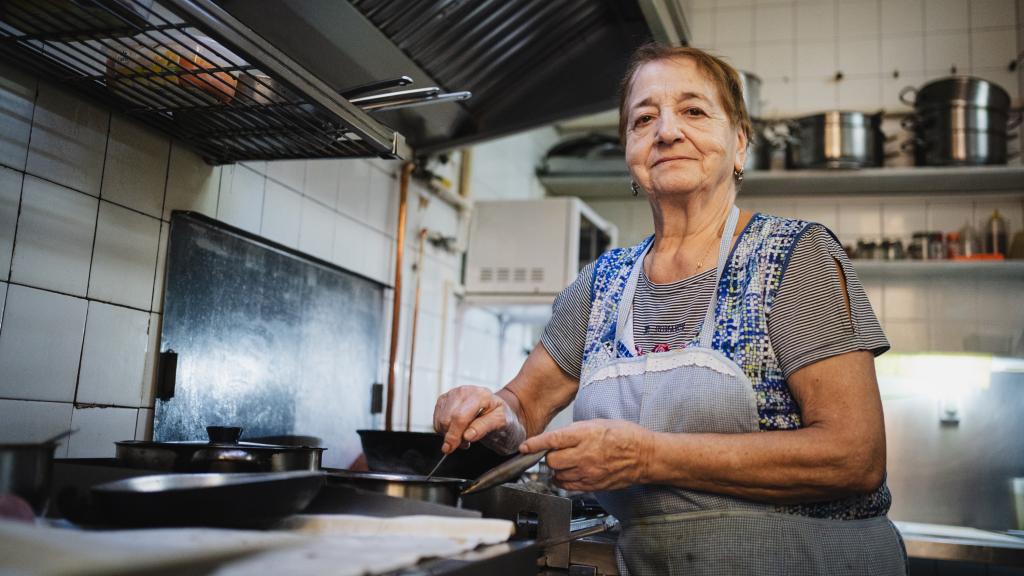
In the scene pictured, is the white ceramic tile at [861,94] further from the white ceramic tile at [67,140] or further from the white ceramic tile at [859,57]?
the white ceramic tile at [67,140]

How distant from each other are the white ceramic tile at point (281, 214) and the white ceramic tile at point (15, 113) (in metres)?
0.64

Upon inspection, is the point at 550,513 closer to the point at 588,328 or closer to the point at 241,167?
the point at 588,328

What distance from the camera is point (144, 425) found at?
1546 mm

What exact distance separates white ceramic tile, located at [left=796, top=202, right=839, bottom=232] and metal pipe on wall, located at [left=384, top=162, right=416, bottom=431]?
2267 millimetres

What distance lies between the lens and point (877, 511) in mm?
1186

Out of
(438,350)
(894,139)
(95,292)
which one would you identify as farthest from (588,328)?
(894,139)

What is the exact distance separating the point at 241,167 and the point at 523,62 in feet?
3.16

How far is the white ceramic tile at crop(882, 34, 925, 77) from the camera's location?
4047 mm

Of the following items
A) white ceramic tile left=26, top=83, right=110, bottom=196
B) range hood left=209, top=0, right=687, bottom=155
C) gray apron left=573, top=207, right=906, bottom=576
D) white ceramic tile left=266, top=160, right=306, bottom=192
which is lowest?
gray apron left=573, top=207, right=906, bottom=576

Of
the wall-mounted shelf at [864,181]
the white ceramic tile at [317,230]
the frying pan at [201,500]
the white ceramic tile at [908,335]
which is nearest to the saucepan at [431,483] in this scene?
the frying pan at [201,500]

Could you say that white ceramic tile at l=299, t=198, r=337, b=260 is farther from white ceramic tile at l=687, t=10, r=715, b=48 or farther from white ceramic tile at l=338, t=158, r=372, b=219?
white ceramic tile at l=687, t=10, r=715, b=48

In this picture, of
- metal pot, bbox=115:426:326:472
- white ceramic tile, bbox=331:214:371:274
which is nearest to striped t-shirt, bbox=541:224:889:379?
metal pot, bbox=115:426:326:472

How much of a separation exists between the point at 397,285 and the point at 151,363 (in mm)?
1027

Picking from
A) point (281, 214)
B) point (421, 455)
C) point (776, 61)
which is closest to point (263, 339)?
point (281, 214)
